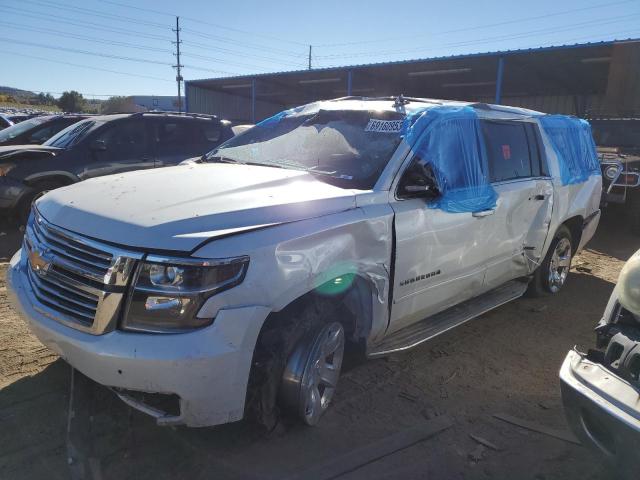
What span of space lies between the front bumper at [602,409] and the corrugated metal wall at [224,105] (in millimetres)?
32421

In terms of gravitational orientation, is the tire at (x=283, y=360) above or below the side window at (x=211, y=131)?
below

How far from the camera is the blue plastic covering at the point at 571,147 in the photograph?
508cm

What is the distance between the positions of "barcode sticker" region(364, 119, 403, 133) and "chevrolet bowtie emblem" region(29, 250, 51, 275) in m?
2.20

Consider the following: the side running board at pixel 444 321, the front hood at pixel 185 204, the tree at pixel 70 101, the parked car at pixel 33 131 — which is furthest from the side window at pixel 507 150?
the tree at pixel 70 101

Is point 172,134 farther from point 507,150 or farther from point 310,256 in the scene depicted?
point 310,256

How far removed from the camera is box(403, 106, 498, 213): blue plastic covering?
3.45m

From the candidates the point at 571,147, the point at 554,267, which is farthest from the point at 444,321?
the point at 571,147

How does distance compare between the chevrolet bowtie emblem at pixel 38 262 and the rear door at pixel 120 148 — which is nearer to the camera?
the chevrolet bowtie emblem at pixel 38 262

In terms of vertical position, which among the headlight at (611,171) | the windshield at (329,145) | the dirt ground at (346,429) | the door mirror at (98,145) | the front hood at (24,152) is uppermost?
the windshield at (329,145)

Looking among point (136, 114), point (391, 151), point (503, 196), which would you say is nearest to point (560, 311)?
point (503, 196)

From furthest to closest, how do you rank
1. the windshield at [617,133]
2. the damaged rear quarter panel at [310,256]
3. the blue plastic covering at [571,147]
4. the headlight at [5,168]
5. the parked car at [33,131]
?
1. the windshield at [617,133]
2. the parked car at [33,131]
3. the headlight at [5,168]
4. the blue plastic covering at [571,147]
5. the damaged rear quarter panel at [310,256]

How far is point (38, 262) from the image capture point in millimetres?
2729

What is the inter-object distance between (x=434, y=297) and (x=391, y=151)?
109cm

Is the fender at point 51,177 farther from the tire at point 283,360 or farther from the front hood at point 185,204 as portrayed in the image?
the tire at point 283,360
